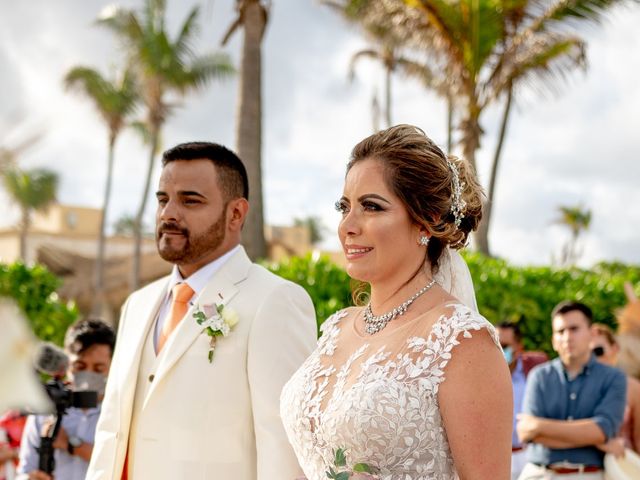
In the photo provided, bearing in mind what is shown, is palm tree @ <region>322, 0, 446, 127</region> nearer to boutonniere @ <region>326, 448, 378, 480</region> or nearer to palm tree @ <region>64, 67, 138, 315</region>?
palm tree @ <region>64, 67, 138, 315</region>

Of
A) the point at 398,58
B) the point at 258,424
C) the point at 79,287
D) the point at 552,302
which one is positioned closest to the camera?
the point at 258,424

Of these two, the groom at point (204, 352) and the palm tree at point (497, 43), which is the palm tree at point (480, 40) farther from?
the groom at point (204, 352)

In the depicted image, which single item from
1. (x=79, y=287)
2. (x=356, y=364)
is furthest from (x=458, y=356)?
(x=79, y=287)

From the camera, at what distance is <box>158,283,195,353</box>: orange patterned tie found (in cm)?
335

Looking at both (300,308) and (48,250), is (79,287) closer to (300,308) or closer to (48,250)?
(48,250)

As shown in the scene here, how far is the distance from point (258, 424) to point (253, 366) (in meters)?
0.21

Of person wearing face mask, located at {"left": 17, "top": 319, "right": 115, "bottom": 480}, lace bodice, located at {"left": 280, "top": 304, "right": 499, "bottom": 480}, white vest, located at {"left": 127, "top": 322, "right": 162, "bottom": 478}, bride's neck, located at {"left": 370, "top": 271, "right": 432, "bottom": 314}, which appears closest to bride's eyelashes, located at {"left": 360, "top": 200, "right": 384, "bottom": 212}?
bride's neck, located at {"left": 370, "top": 271, "right": 432, "bottom": 314}

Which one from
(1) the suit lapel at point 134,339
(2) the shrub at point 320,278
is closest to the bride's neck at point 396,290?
(1) the suit lapel at point 134,339

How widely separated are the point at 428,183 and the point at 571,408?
13.5ft

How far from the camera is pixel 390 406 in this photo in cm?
224

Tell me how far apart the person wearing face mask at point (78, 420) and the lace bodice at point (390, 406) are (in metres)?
1.95

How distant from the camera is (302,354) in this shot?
10.4 ft

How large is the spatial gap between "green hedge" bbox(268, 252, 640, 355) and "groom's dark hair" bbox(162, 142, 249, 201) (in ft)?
17.8

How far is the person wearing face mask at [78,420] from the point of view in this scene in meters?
4.50
